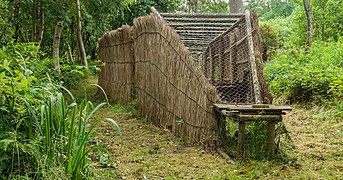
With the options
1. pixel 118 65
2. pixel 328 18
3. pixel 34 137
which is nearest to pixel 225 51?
pixel 118 65

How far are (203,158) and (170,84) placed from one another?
1298 mm

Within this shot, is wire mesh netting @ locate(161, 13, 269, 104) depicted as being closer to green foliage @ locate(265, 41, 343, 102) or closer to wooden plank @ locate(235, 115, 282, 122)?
wooden plank @ locate(235, 115, 282, 122)

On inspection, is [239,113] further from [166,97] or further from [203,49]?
[203,49]

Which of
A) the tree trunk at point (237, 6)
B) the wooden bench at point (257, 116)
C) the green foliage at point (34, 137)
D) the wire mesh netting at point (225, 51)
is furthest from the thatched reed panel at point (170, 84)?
the tree trunk at point (237, 6)

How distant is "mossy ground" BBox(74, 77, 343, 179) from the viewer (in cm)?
314

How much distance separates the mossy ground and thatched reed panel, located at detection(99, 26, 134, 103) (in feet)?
5.33

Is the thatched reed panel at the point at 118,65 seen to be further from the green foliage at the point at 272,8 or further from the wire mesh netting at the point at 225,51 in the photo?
the green foliage at the point at 272,8

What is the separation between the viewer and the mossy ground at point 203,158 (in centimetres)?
314

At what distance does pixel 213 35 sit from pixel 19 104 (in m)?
4.20

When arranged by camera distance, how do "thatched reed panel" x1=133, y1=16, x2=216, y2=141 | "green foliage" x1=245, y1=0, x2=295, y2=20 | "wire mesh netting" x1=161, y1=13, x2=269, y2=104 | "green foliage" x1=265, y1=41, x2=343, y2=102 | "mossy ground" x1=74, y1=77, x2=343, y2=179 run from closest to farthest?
"mossy ground" x1=74, y1=77, x2=343, y2=179
"thatched reed panel" x1=133, y1=16, x2=216, y2=141
"wire mesh netting" x1=161, y1=13, x2=269, y2=104
"green foliage" x1=265, y1=41, x2=343, y2=102
"green foliage" x1=245, y1=0, x2=295, y2=20

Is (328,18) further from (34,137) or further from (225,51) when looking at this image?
(34,137)

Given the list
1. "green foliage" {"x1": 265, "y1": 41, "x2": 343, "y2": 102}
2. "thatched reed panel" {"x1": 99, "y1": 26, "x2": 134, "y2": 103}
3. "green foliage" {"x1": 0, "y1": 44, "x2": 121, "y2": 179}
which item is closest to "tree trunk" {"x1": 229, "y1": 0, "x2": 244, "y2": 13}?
"green foliage" {"x1": 265, "y1": 41, "x2": 343, "y2": 102}

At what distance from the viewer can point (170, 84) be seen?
4637mm

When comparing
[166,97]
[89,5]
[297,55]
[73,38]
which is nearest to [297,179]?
[166,97]
